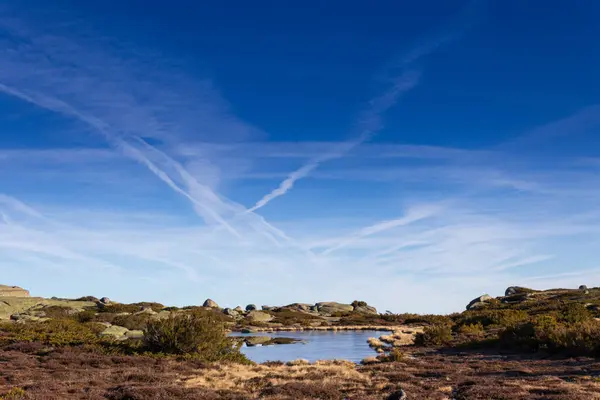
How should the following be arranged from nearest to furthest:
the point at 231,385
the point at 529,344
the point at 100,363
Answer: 1. the point at 231,385
2. the point at 100,363
3. the point at 529,344

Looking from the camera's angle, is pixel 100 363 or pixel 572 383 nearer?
pixel 572 383

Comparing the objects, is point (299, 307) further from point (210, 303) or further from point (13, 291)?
point (13, 291)

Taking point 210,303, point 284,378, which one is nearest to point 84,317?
point 284,378

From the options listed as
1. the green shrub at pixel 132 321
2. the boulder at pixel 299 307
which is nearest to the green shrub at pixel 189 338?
the green shrub at pixel 132 321

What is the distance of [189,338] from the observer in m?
33.2

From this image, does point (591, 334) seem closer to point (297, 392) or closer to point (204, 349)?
point (297, 392)

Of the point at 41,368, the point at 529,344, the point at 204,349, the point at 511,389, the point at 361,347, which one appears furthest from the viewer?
the point at 361,347

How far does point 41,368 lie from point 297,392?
1544 cm

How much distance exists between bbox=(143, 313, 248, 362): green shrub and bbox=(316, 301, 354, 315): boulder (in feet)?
291

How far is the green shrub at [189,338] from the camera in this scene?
33.2 metres

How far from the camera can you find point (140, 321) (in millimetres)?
60062

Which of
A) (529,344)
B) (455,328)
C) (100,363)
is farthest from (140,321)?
(529,344)

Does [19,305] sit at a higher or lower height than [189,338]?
higher

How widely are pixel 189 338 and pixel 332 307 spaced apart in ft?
317
